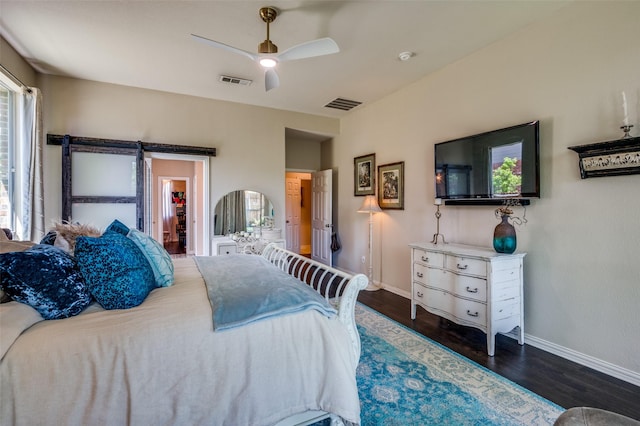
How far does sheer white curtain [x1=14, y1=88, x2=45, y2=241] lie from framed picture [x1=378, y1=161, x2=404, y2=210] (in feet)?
14.6

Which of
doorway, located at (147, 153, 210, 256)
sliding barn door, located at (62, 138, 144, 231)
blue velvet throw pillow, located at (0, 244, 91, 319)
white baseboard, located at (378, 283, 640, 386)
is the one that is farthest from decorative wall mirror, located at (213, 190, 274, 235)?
white baseboard, located at (378, 283, 640, 386)

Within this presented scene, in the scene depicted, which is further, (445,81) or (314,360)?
(445,81)

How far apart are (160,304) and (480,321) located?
8.58 ft

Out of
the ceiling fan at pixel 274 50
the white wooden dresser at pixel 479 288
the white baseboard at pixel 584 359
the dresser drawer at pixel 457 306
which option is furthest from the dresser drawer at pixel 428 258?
the ceiling fan at pixel 274 50

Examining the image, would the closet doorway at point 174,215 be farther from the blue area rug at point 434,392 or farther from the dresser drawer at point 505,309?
the dresser drawer at point 505,309

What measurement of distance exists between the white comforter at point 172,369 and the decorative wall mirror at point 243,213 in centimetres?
326

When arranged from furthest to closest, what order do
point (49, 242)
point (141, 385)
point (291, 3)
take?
point (291, 3) → point (49, 242) → point (141, 385)

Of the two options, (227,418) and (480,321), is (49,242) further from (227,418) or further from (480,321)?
(480,321)

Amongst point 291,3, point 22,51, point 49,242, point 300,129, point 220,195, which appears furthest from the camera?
point 300,129

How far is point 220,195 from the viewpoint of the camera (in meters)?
4.72

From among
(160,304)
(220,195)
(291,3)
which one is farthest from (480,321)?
(220,195)

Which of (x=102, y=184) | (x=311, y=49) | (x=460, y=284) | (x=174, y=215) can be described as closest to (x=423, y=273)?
(x=460, y=284)

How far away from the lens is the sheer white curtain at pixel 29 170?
322 centimetres

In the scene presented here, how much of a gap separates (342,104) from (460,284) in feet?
11.2
